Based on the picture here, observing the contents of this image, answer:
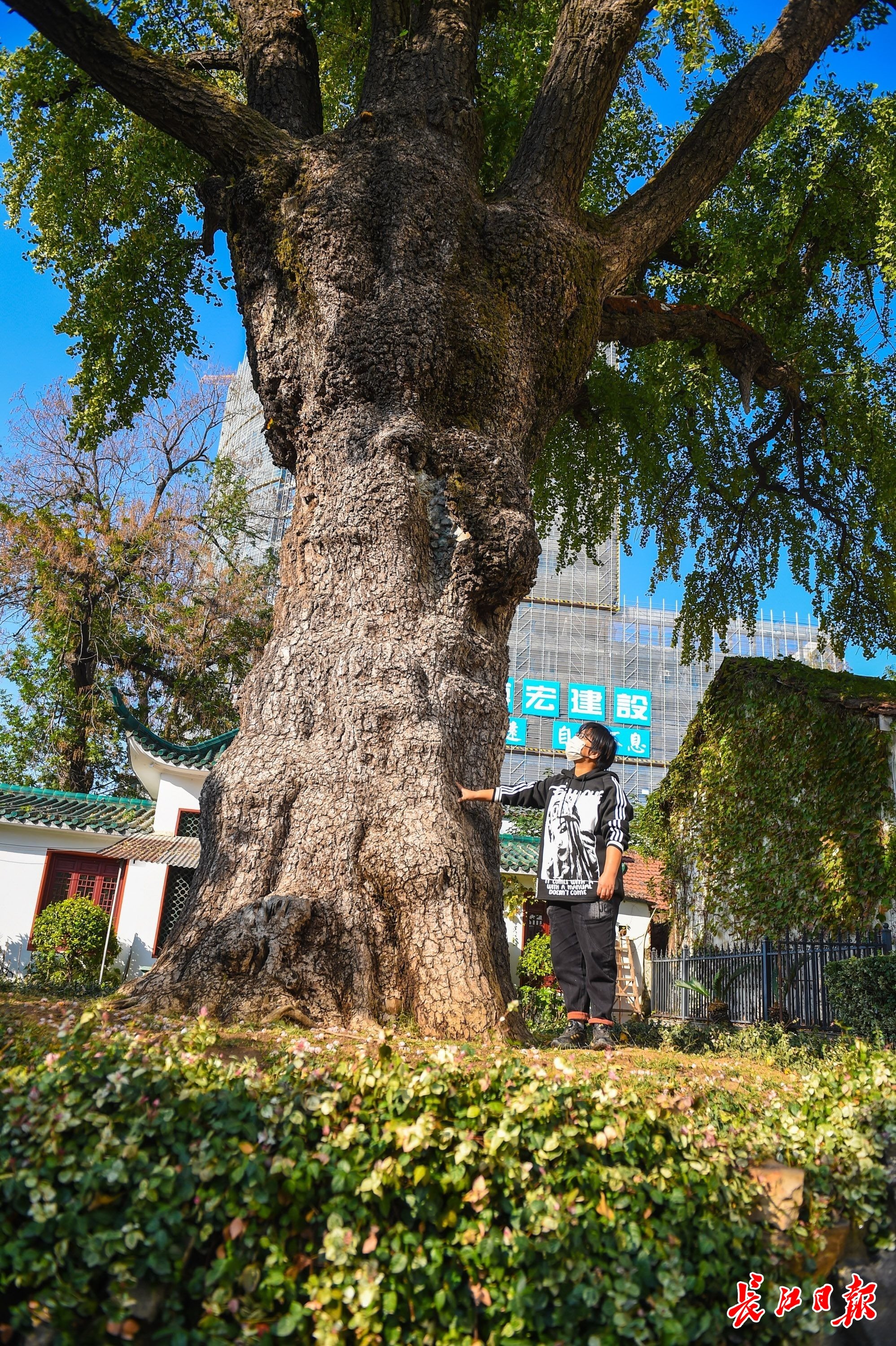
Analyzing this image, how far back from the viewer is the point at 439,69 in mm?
7105

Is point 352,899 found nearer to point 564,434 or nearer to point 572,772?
point 572,772

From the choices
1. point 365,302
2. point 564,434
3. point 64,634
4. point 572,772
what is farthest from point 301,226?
point 64,634

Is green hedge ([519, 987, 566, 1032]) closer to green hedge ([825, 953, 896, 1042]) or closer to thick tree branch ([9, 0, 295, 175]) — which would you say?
green hedge ([825, 953, 896, 1042])

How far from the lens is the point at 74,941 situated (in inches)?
643

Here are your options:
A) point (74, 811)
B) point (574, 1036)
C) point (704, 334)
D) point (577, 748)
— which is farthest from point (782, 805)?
point (74, 811)

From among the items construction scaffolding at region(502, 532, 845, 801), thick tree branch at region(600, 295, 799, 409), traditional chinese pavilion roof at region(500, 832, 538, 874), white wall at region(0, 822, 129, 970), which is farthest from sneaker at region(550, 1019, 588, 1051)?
construction scaffolding at region(502, 532, 845, 801)

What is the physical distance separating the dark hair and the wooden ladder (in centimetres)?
1317

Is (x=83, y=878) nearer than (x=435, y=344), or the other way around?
(x=435, y=344)

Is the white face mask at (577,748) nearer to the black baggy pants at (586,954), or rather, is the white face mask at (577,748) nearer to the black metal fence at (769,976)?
the black baggy pants at (586,954)

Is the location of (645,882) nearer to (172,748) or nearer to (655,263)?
(172,748)

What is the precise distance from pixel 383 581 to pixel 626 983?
1544cm

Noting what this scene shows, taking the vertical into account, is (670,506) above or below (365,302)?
above

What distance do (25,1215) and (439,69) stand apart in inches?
303

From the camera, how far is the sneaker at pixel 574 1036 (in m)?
4.87
